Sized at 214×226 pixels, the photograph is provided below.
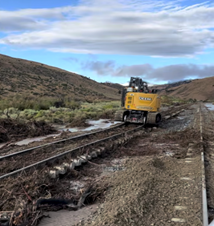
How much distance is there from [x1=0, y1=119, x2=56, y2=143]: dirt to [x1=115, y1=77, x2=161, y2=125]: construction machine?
508cm

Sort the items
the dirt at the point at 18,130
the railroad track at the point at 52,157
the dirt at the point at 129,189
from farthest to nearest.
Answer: the dirt at the point at 18,130, the railroad track at the point at 52,157, the dirt at the point at 129,189

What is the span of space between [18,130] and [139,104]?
24.1ft

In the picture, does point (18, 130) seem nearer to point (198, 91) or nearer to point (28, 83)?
point (28, 83)

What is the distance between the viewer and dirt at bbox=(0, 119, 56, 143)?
1424cm

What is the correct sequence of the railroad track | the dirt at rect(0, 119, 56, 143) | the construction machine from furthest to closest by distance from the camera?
1. the construction machine
2. the dirt at rect(0, 119, 56, 143)
3. the railroad track

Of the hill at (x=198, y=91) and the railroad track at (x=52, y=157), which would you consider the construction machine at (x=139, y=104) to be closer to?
the railroad track at (x=52, y=157)

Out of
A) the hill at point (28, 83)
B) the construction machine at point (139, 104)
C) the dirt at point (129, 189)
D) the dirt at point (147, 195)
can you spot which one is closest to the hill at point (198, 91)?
the hill at point (28, 83)

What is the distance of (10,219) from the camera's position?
4594 millimetres

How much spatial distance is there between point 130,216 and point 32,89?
205 feet

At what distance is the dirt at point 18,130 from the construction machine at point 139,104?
5.08 metres

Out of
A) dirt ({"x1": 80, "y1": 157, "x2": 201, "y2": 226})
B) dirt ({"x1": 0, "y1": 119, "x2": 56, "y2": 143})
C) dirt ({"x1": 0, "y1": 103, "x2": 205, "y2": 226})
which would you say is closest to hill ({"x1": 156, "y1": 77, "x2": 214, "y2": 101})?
dirt ({"x1": 0, "y1": 119, "x2": 56, "y2": 143})

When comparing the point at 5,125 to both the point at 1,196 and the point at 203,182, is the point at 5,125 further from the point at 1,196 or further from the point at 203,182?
the point at 203,182

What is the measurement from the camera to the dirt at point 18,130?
14242 millimetres

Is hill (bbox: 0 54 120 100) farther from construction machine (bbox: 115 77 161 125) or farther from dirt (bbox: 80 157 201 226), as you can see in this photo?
dirt (bbox: 80 157 201 226)
